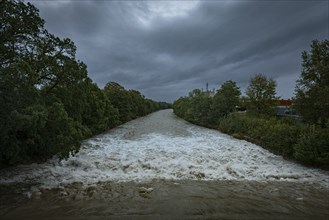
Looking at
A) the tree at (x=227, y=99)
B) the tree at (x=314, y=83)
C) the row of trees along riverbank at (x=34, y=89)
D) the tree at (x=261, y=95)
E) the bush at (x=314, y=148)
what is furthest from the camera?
the tree at (x=227, y=99)

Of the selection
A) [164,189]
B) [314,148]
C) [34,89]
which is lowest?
[164,189]

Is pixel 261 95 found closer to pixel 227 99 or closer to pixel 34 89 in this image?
pixel 227 99

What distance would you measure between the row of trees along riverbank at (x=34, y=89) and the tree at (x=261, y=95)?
16160mm

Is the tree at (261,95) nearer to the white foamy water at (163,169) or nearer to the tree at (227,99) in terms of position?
the tree at (227,99)

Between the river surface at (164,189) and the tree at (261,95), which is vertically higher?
the tree at (261,95)

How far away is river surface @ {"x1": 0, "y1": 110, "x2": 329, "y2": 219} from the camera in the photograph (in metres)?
6.28

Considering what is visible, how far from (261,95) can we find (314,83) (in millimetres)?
6233

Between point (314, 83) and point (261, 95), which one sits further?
point (261, 95)

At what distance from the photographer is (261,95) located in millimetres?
23562

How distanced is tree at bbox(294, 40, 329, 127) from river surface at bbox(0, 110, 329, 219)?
5.82 m

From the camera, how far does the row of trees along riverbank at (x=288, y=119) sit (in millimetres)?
11102

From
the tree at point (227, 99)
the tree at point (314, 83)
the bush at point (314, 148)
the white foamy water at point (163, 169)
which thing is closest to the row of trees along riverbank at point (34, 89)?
the white foamy water at point (163, 169)

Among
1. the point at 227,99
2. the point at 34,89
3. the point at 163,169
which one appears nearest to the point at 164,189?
the point at 163,169

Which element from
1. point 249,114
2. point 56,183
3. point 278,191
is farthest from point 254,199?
point 249,114
